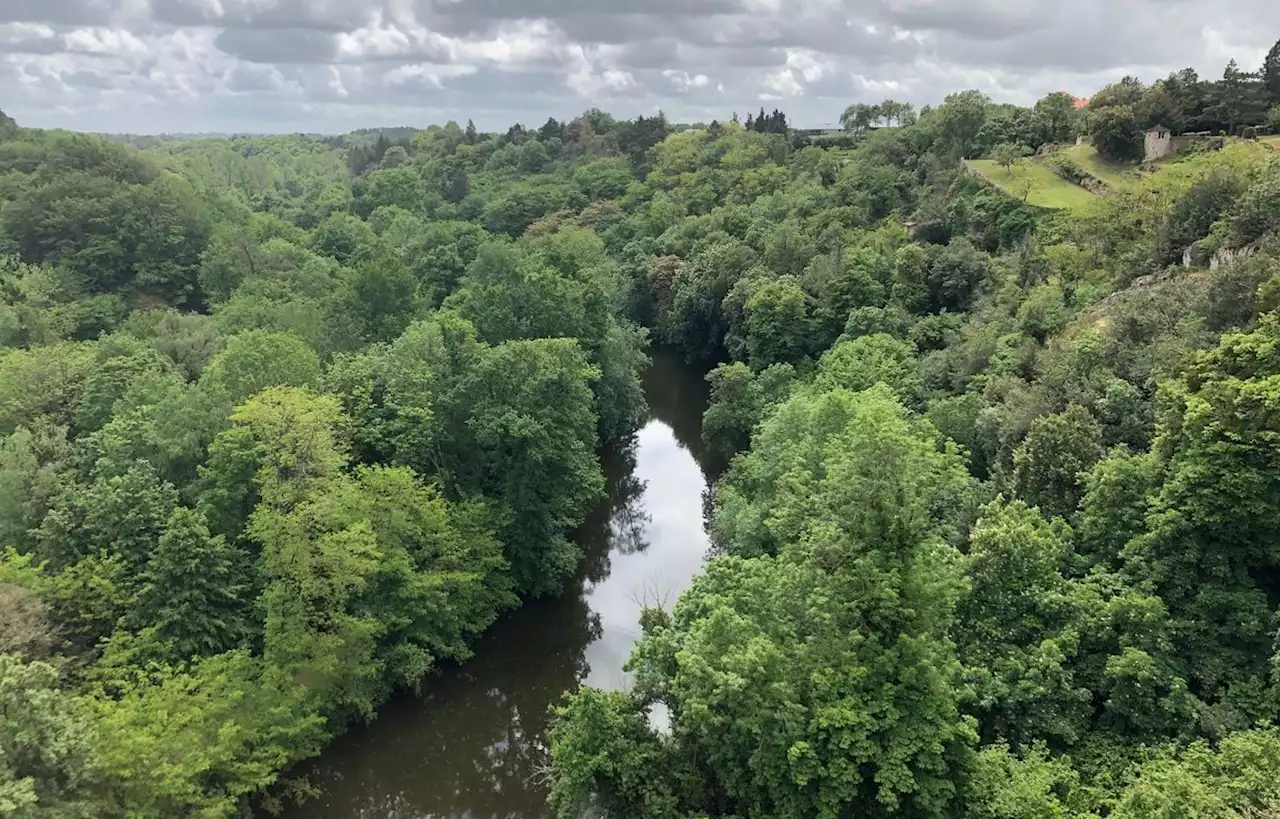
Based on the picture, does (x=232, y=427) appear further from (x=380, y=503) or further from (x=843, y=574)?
(x=843, y=574)

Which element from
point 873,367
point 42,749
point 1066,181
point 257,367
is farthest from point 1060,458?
point 1066,181

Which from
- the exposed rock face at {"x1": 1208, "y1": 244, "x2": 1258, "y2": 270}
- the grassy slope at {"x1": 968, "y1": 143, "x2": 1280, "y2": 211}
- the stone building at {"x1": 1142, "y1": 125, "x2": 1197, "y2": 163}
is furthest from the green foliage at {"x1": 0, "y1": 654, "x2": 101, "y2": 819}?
the stone building at {"x1": 1142, "y1": 125, "x2": 1197, "y2": 163}

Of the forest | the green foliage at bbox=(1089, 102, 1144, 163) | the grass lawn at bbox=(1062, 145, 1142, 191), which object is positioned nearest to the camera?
the forest

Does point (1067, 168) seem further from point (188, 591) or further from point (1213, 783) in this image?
point (188, 591)

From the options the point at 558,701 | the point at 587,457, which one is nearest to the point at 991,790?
the point at 558,701

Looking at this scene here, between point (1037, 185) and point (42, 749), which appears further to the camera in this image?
point (1037, 185)

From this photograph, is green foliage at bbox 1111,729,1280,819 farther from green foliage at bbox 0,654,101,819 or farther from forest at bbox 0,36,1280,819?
green foliage at bbox 0,654,101,819
